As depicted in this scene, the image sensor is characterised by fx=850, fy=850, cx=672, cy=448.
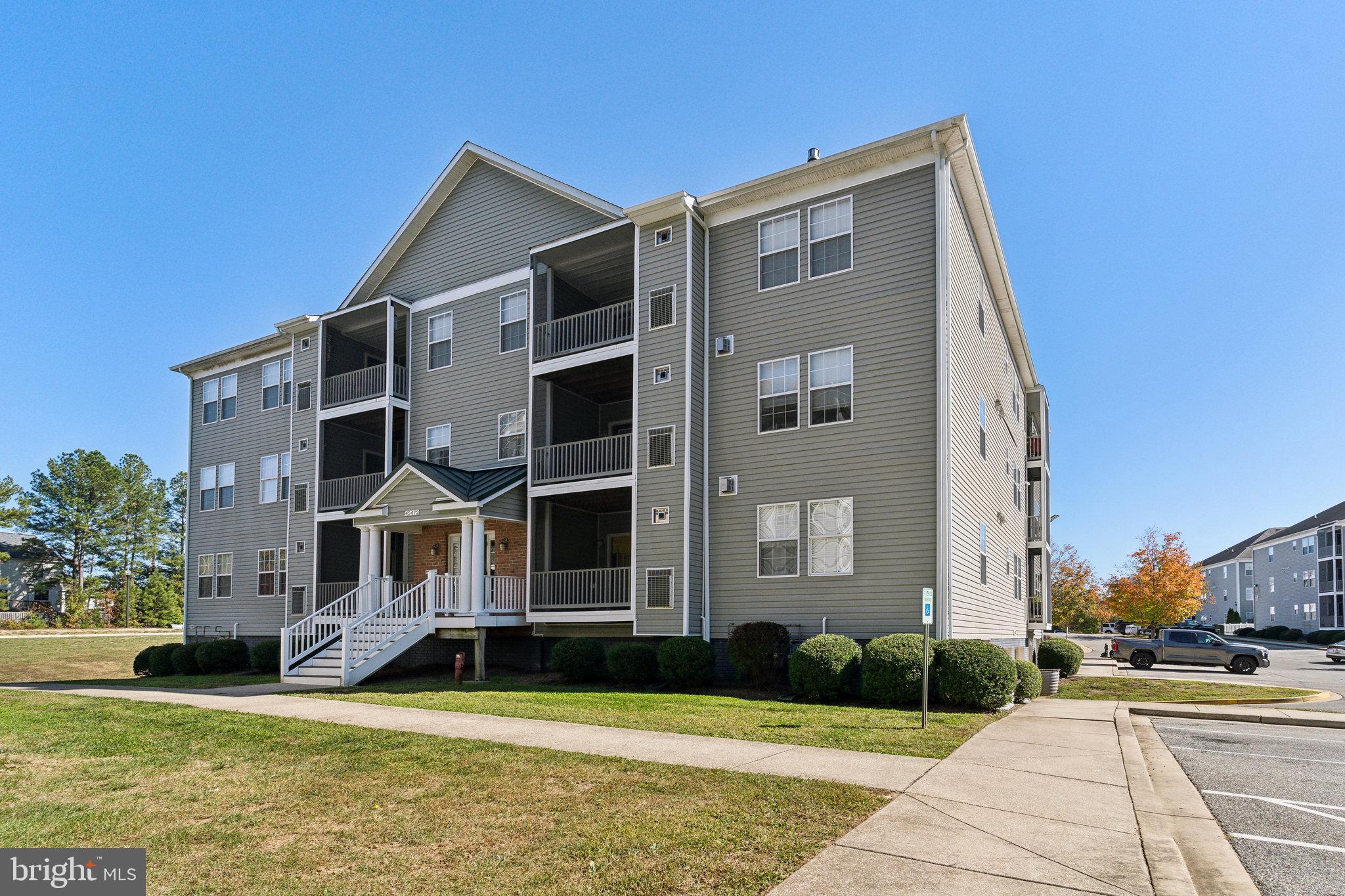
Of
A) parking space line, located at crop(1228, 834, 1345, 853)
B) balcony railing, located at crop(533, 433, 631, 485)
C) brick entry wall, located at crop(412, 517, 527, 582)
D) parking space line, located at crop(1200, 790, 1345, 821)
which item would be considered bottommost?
parking space line, located at crop(1200, 790, 1345, 821)

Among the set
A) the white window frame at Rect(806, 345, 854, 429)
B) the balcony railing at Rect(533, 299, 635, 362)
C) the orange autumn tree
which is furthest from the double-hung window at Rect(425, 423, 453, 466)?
the orange autumn tree

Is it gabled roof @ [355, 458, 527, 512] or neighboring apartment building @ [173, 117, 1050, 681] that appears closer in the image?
neighboring apartment building @ [173, 117, 1050, 681]

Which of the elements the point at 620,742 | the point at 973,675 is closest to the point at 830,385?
the point at 973,675

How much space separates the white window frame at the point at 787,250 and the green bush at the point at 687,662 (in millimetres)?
7745

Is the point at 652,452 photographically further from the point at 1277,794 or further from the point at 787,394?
the point at 1277,794

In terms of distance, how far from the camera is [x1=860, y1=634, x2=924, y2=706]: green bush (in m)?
14.3

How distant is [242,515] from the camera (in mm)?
28859

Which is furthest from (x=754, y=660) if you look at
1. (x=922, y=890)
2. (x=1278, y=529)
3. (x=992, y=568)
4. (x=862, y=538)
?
(x=1278, y=529)

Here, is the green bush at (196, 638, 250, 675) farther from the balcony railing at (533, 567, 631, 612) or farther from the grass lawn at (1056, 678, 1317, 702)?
the grass lawn at (1056, 678, 1317, 702)

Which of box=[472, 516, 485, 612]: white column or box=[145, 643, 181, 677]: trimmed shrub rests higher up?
box=[472, 516, 485, 612]: white column

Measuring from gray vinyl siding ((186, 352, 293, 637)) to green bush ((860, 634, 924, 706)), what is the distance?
64.6 ft

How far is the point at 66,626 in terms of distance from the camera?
2365 inches

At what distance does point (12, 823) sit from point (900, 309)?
15275 mm

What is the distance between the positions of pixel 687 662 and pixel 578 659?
284cm
